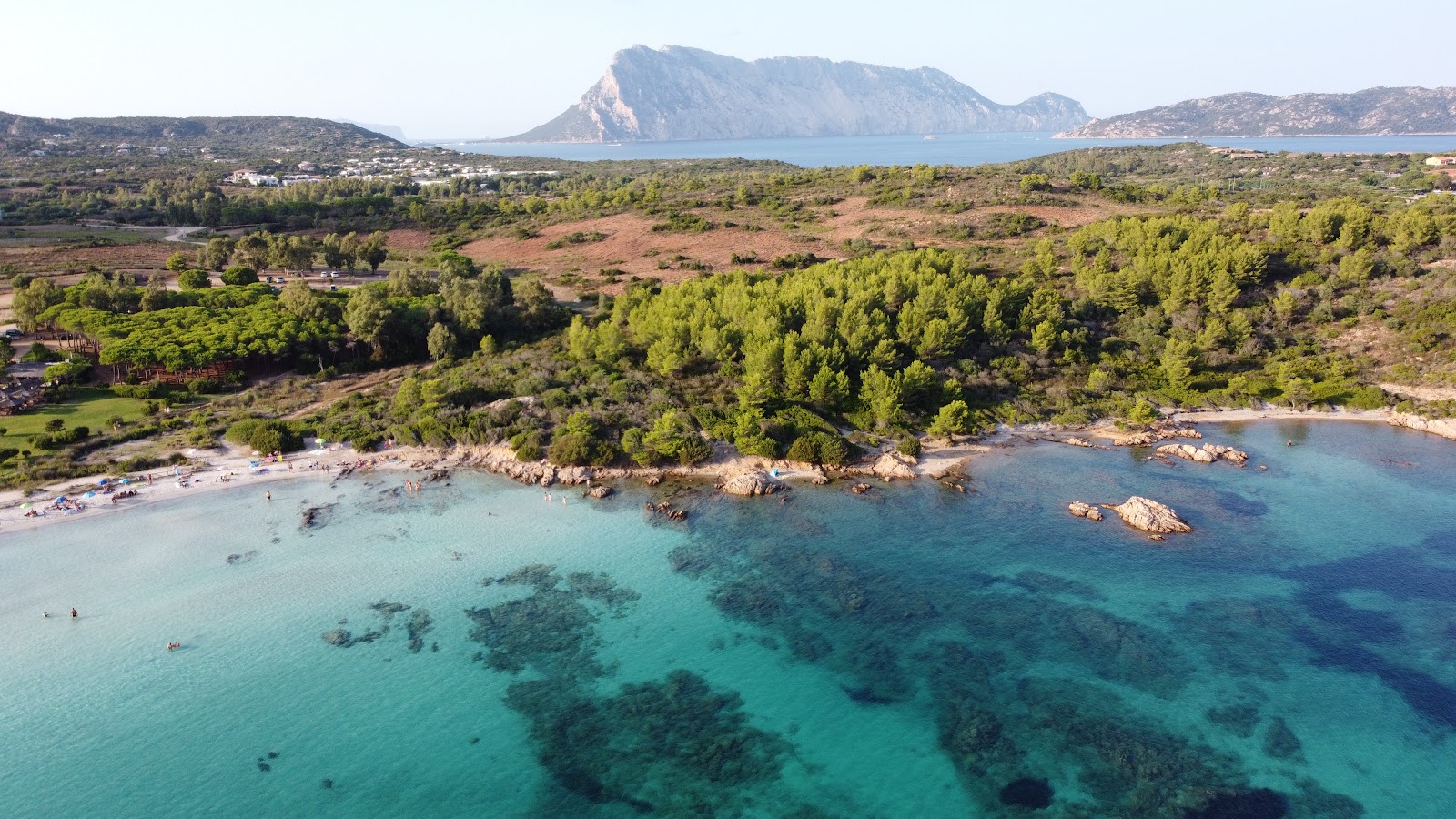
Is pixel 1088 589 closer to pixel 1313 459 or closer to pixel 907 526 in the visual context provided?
pixel 907 526

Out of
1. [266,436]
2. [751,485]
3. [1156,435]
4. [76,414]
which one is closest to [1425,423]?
[1156,435]

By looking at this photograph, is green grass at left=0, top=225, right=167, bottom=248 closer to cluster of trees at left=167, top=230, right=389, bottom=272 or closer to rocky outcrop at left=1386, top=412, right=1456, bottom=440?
cluster of trees at left=167, top=230, right=389, bottom=272

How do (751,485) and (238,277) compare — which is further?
(238,277)

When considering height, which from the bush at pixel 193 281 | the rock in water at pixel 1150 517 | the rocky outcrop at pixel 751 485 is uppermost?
the bush at pixel 193 281

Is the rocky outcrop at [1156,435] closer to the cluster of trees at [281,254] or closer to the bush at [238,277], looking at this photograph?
the cluster of trees at [281,254]

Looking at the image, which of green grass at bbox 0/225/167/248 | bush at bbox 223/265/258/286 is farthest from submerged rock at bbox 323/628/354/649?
green grass at bbox 0/225/167/248

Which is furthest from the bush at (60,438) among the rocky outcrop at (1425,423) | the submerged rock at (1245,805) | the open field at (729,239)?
the rocky outcrop at (1425,423)

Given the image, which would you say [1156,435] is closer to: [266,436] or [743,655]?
[743,655]
